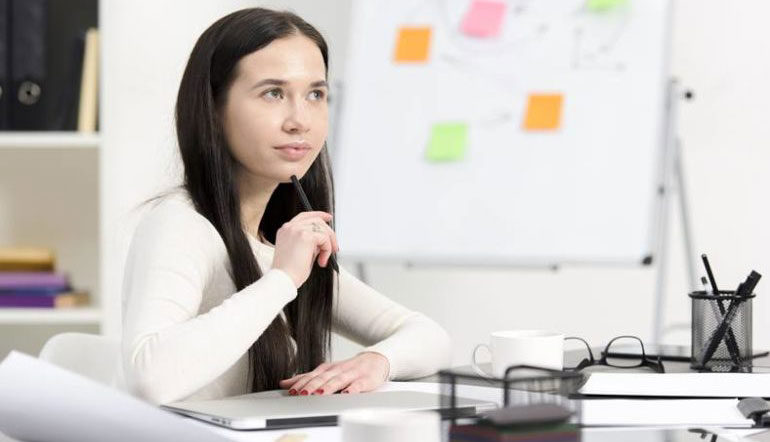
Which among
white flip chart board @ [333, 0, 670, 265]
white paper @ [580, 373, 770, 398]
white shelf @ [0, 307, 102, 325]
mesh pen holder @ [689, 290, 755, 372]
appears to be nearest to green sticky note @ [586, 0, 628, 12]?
white flip chart board @ [333, 0, 670, 265]

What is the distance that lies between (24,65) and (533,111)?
1.26 meters

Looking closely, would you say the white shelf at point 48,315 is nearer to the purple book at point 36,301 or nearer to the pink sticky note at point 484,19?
the purple book at point 36,301

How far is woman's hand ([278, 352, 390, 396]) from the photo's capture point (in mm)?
1312

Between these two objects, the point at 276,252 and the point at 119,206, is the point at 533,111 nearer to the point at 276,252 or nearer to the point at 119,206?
the point at 119,206

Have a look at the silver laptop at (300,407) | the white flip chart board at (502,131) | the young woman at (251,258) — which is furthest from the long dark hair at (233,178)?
the white flip chart board at (502,131)

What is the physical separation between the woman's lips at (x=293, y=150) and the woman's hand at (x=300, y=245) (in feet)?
0.32

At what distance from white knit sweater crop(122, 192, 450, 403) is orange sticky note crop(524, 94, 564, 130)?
142 cm

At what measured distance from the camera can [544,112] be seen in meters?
2.97

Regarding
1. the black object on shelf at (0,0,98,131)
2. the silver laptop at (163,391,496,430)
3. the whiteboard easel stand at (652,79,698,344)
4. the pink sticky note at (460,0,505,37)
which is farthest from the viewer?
the pink sticky note at (460,0,505,37)

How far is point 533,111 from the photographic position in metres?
2.97

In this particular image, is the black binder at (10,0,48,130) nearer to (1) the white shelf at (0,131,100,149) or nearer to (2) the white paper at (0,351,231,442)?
(1) the white shelf at (0,131,100,149)

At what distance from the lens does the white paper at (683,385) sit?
4.02 ft

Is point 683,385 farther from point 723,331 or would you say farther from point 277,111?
point 277,111

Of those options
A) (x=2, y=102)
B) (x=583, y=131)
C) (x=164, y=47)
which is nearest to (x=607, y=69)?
(x=583, y=131)
